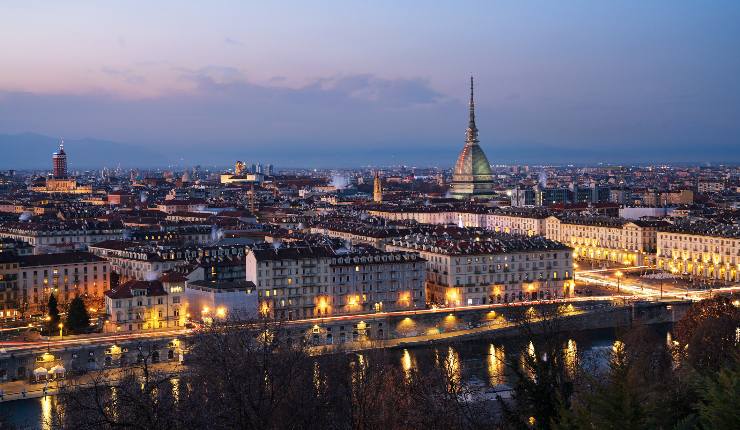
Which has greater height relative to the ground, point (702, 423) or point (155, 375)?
point (702, 423)

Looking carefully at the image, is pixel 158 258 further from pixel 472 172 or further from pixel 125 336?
pixel 472 172

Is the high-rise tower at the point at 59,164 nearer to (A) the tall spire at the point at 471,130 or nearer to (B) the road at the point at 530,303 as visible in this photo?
(A) the tall spire at the point at 471,130

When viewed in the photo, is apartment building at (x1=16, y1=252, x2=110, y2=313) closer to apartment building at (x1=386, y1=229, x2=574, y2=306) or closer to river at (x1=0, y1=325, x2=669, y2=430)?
apartment building at (x1=386, y1=229, x2=574, y2=306)

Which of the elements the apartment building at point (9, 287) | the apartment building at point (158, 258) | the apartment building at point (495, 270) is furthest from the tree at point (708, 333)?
the apartment building at point (9, 287)

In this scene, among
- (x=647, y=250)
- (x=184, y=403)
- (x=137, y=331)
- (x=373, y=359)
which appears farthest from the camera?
(x=647, y=250)

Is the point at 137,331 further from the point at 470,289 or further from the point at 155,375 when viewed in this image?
the point at 470,289

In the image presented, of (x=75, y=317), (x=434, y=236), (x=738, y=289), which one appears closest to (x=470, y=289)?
(x=434, y=236)
